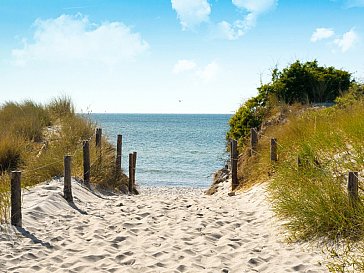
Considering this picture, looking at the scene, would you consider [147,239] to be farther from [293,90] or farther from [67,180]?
[293,90]

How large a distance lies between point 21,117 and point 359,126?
41.5 feet

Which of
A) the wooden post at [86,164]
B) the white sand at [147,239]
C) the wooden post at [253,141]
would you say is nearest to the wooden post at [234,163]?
the wooden post at [253,141]

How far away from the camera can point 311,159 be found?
952 cm

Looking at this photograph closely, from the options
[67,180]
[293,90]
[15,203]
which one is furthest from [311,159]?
[293,90]

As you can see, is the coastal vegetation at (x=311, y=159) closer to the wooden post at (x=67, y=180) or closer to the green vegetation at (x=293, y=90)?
the green vegetation at (x=293, y=90)

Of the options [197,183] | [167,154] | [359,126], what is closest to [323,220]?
[359,126]

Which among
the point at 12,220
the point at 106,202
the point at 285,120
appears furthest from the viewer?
the point at 285,120

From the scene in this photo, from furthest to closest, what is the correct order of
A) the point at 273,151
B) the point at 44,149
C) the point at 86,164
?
the point at 44,149 < the point at 86,164 < the point at 273,151

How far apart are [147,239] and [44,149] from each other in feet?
24.4

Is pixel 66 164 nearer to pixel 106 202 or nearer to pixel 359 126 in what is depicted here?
pixel 106 202

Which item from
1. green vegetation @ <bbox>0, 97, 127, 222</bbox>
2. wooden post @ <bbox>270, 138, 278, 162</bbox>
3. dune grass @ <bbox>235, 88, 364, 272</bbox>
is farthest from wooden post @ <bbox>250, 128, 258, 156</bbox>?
green vegetation @ <bbox>0, 97, 127, 222</bbox>

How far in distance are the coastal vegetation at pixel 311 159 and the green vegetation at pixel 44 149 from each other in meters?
3.95

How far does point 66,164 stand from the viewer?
10203mm

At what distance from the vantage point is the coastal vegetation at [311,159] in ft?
21.8
